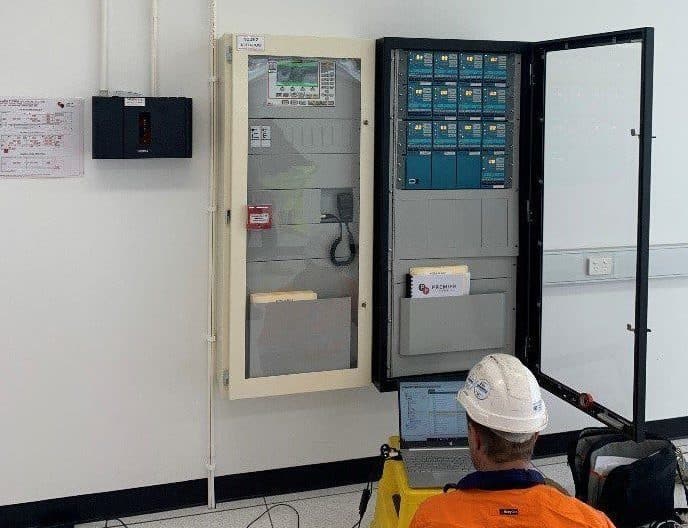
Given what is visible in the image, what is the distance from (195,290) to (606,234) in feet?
5.62

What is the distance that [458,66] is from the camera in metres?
3.18

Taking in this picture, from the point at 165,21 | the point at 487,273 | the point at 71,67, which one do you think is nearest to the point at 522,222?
the point at 487,273

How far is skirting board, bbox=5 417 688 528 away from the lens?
3.14 meters

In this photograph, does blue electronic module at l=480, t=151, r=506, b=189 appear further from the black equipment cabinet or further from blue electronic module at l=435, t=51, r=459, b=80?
blue electronic module at l=435, t=51, r=459, b=80

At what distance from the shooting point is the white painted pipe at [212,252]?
3.08 m

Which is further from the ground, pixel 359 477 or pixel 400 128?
pixel 400 128

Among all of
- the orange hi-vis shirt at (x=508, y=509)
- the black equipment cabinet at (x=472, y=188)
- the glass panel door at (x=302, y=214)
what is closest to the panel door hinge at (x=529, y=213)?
the black equipment cabinet at (x=472, y=188)

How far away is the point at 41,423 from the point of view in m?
3.10

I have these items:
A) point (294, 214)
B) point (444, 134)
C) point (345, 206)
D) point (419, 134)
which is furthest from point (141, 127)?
point (444, 134)

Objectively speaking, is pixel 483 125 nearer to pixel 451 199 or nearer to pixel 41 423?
pixel 451 199

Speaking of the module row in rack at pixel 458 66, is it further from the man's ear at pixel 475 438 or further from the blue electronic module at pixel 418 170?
the man's ear at pixel 475 438

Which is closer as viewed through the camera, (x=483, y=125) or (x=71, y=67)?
(x=71, y=67)

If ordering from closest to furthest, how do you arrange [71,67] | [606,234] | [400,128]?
[71,67], [400,128], [606,234]

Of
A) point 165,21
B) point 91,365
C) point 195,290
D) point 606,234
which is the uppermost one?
point 165,21
